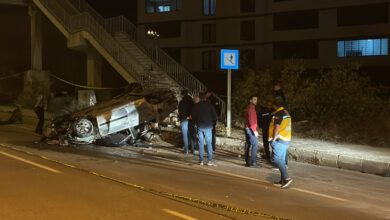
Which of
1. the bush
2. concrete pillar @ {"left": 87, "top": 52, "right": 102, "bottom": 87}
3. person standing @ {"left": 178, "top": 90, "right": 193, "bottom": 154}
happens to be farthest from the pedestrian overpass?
person standing @ {"left": 178, "top": 90, "right": 193, "bottom": 154}

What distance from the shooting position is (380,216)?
6.58 meters

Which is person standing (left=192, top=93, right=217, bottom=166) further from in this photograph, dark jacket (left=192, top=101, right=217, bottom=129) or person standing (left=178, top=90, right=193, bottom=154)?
person standing (left=178, top=90, right=193, bottom=154)

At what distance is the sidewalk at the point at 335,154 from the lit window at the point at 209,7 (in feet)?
91.2

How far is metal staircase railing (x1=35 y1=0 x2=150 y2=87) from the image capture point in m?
20.1

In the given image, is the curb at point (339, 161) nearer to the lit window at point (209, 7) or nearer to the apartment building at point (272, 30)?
the apartment building at point (272, 30)

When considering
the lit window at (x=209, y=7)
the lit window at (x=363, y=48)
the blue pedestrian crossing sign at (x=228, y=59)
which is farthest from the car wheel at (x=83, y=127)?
the lit window at (x=209, y=7)

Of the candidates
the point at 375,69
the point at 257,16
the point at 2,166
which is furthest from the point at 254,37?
the point at 2,166

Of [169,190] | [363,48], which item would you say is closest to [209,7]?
[363,48]

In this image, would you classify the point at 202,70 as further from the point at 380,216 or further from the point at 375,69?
the point at 380,216

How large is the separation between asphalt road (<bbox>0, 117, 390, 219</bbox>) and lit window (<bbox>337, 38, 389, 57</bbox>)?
26139mm

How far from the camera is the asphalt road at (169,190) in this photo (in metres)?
6.43

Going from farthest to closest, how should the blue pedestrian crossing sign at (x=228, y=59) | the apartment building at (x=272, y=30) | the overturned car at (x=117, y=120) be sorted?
1. the apartment building at (x=272, y=30)
2. the blue pedestrian crossing sign at (x=228, y=59)
3. the overturned car at (x=117, y=120)

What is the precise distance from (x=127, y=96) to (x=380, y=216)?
8.74 metres

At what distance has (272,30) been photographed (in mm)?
37594
